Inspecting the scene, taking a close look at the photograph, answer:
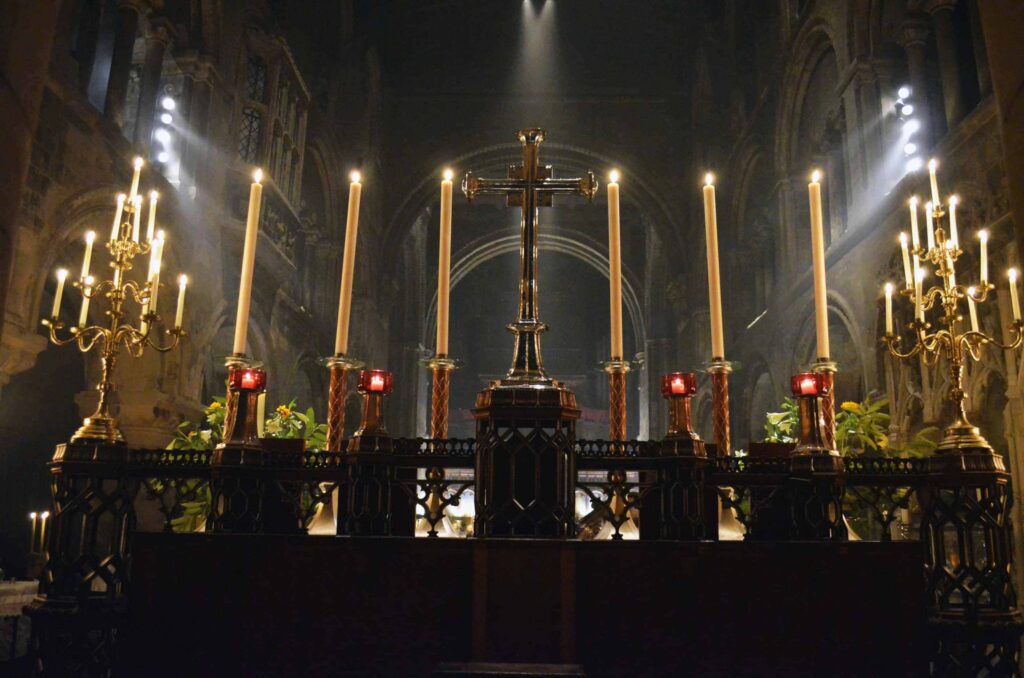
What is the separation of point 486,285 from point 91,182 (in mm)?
22601

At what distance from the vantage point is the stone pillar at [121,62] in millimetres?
7293

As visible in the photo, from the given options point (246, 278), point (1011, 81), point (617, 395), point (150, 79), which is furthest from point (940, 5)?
point (150, 79)

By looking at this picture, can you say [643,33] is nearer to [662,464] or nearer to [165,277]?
[165,277]

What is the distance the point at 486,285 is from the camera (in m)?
29.1

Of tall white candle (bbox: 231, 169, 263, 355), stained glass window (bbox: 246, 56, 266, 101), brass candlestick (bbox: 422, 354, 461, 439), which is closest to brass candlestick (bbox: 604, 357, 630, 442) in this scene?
brass candlestick (bbox: 422, 354, 461, 439)

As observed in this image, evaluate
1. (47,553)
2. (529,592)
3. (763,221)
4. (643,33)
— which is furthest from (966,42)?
(643,33)

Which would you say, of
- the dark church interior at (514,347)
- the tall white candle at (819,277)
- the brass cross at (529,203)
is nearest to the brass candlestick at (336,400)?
the dark church interior at (514,347)

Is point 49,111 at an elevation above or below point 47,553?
above

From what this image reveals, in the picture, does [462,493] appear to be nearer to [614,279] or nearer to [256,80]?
[614,279]

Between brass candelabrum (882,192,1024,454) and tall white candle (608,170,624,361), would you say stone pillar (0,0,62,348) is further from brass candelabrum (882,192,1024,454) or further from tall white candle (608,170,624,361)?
brass candelabrum (882,192,1024,454)

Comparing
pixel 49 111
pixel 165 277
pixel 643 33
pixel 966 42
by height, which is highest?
pixel 643 33

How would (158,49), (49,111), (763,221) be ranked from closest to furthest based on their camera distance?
1. (49,111)
2. (158,49)
3. (763,221)

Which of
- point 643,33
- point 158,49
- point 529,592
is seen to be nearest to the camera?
point 529,592

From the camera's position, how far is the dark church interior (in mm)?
2498
